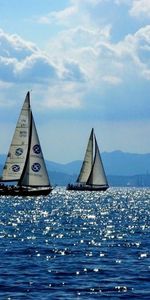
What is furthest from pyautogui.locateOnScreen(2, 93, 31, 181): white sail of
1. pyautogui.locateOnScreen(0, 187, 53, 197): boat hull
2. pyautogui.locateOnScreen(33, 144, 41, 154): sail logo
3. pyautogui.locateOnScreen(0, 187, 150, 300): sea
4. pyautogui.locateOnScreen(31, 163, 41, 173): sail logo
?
pyautogui.locateOnScreen(0, 187, 150, 300): sea

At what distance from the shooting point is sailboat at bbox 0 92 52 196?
441 ft

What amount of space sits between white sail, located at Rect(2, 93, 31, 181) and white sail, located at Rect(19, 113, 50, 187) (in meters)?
1.27

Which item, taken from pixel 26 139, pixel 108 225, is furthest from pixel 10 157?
pixel 108 225

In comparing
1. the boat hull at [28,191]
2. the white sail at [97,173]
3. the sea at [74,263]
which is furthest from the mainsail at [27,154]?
the sea at [74,263]

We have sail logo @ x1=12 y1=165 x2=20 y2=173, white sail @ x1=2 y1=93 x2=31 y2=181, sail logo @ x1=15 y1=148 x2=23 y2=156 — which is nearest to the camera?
white sail @ x1=2 y1=93 x2=31 y2=181

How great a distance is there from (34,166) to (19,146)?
5300 millimetres

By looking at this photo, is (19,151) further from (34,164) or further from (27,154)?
(34,164)

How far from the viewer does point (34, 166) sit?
441ft

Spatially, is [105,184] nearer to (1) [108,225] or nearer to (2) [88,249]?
(1) [108,225]

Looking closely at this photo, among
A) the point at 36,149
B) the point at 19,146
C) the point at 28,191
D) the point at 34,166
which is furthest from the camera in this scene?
the point at 28,191

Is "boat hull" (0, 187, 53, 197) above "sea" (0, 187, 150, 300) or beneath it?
above

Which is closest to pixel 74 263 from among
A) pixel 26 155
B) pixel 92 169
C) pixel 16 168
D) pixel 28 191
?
pixel 26 155

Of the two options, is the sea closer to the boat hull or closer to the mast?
the mast

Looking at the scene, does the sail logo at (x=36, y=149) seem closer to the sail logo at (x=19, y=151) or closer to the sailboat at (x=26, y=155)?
the sailboat at (x=26, y=155)
